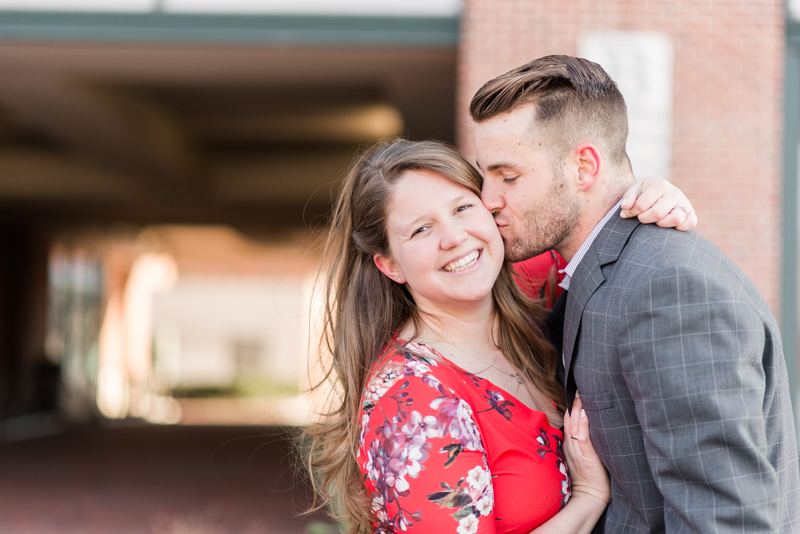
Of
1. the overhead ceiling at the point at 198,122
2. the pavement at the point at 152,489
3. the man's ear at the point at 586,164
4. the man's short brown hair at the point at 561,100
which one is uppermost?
the man's short brown hair at the point at 561,100

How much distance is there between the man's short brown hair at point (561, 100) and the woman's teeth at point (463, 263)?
373 millimetres

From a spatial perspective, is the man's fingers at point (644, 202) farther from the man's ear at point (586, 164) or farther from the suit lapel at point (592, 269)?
the man's ear at point (586, 164)

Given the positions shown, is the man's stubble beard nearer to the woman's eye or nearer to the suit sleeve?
the woman's eye

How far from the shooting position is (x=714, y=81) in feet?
18.4

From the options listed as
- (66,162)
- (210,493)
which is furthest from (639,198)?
(66,162)

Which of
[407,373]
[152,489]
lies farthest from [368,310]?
[152,489]

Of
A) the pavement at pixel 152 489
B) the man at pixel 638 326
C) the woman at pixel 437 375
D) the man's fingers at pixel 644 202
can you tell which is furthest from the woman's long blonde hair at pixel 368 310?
the pavement at pixel 152 489

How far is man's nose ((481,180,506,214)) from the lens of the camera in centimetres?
210

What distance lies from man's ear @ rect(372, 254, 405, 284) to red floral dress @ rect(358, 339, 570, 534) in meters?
0.26

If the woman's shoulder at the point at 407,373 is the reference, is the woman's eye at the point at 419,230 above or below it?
above

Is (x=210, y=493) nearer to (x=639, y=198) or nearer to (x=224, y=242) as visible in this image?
(x=639, y=198)

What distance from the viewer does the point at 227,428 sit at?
562 inches

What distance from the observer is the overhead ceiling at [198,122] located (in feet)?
21.0

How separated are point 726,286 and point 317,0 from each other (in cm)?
485
